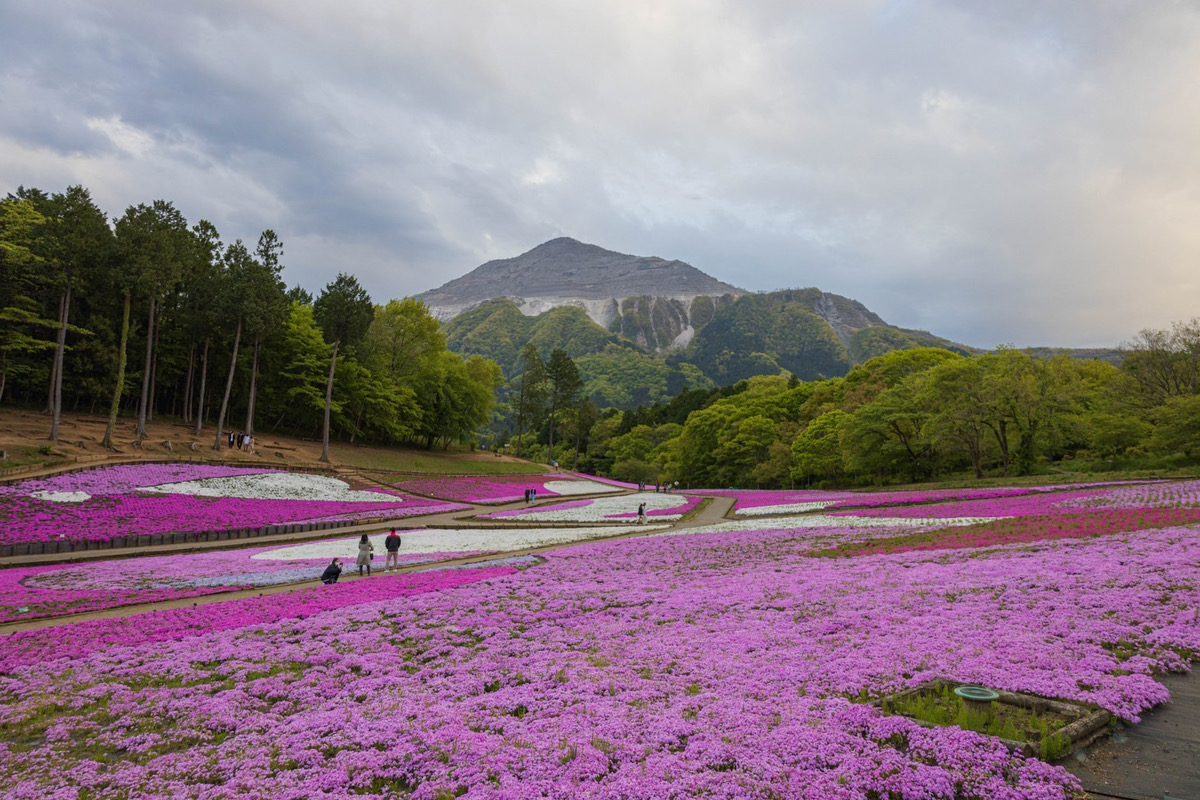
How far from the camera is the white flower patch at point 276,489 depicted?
36219mm

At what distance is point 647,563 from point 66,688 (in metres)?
15.4

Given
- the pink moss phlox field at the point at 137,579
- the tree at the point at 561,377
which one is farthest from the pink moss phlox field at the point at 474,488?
the tree at the point at 561,377

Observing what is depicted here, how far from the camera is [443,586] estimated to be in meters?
17.1

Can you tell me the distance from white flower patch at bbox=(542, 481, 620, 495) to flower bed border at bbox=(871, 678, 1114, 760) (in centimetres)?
5183

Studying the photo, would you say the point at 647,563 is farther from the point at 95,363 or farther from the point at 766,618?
the point at 95,363

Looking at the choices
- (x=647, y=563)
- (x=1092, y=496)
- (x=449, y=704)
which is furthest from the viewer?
(x=1092, y=496)

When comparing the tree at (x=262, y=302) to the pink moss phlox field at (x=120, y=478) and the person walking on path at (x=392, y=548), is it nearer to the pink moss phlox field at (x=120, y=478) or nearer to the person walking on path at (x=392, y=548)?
the pink moss phlox field at (x=120, y=478)

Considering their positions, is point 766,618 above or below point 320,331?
below

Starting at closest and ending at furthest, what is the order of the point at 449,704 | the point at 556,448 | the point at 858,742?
1. the point at 858,742
2. the point at 449,704
3. the point at 556,448

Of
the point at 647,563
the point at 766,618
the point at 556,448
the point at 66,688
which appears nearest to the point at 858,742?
the point at 766,618

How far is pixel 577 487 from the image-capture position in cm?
6556

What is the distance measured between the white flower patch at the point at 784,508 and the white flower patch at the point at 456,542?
8.34m

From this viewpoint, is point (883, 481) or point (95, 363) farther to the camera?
point (883, 481)

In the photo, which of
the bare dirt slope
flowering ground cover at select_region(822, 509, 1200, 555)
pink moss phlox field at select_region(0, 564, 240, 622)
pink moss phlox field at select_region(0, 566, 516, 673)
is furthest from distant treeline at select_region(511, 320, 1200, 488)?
pink moss phlox field at select_region(0, 564, 240, 622)
